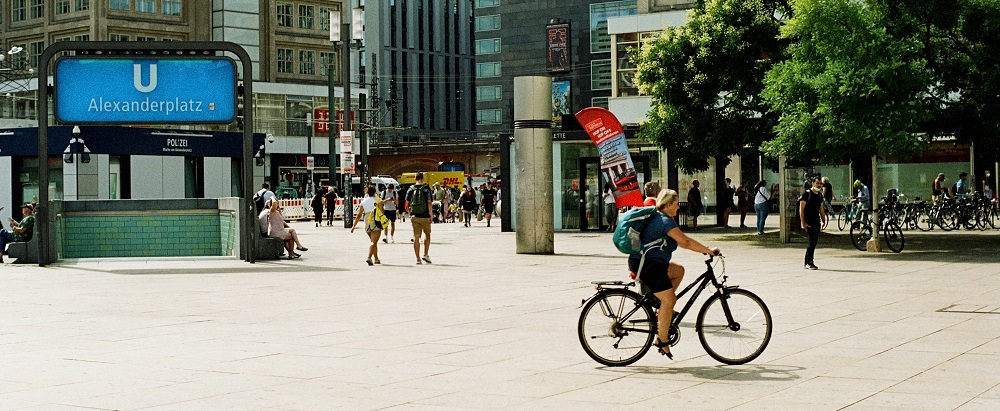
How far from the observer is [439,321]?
12758 mm

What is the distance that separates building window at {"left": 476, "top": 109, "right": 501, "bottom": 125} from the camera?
105875 millimetres

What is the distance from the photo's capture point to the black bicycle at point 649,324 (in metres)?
9.41

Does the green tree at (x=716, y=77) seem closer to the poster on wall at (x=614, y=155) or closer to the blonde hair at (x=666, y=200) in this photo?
the poster on wall at (x=614, y=155)

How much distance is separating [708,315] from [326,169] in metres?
60.4

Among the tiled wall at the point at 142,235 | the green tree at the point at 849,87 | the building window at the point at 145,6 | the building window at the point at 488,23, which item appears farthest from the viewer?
the building window at the point at 488,23

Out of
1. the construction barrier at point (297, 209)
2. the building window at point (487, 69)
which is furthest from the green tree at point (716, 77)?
the building window at point (487, 69)

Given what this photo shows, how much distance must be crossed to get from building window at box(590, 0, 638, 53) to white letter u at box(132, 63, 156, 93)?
60.3m

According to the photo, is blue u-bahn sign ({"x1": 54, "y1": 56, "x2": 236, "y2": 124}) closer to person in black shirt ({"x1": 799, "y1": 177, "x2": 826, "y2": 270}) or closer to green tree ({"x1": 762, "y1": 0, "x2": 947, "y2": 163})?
person in black shirt ({"x1": 799, "y1": 177, "x2": 826, "y2": 270})

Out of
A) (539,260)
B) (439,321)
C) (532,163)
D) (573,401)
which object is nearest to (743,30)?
(532,163)

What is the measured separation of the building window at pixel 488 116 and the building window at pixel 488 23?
7361 millimetres

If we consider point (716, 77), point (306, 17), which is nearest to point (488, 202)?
point (716, 77)

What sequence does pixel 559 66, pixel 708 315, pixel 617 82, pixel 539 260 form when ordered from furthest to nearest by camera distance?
pixel 559 66, pixel 617 82, pixel 539 260, pixel 708 315

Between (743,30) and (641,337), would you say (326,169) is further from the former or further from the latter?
(641,337)

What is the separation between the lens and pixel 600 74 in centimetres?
8275
